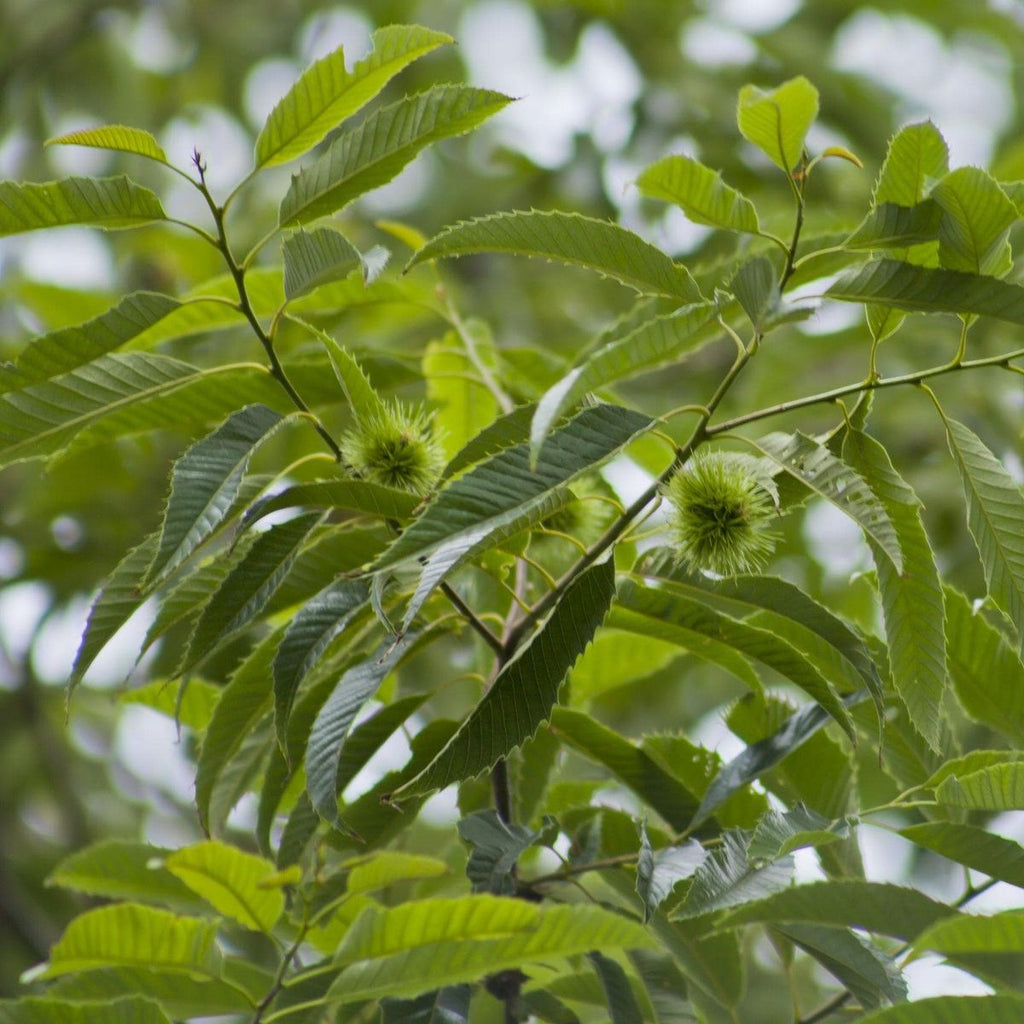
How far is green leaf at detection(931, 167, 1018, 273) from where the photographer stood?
36.3 inches

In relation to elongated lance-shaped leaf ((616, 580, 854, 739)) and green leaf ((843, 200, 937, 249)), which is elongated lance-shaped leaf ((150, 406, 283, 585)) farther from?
green leaf ((843, 200, 937, 249))

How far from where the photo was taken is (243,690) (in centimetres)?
114

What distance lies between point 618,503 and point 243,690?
1.25 feet

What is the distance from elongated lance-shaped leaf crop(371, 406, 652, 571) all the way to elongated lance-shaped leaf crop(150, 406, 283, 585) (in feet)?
0.54

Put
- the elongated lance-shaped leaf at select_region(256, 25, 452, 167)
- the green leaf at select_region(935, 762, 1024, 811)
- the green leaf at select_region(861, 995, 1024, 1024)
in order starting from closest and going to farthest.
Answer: the green leaf at select_region(861, 995, 1024, 1024) < the green leaf at select_region(935, 762, 1024, 811) < the elongated lance-shaped leaf at select_region(256, 25, 452, 167)

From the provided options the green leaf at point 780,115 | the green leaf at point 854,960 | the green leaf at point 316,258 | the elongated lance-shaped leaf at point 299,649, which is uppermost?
the green leaf at point 780,115

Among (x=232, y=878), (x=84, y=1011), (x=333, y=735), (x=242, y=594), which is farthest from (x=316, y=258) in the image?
(x=84, y=1011)

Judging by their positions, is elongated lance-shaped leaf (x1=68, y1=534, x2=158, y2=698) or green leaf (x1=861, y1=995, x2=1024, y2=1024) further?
elongated lance-shaped leaf (x1=68, y1=534, x2=158, y2=698)

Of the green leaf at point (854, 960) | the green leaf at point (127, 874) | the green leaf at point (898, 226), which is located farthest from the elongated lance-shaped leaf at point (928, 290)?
the green leaf at point (127, 874)

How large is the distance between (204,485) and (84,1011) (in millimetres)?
394

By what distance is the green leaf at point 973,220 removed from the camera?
921mm

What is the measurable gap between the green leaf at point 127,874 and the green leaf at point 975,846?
711mm

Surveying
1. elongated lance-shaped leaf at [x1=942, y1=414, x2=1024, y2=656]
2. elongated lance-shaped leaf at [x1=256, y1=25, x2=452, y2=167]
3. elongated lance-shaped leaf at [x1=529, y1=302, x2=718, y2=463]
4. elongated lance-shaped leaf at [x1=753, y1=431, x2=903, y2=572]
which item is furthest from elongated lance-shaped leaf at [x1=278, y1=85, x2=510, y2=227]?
elongated lance-shaped leaf at [x1=942, y1=414, x2=1024, y2=656]

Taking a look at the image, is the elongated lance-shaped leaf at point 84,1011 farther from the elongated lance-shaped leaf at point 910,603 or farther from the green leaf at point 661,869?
the elongated lance-shaped leaf at point 910,603
